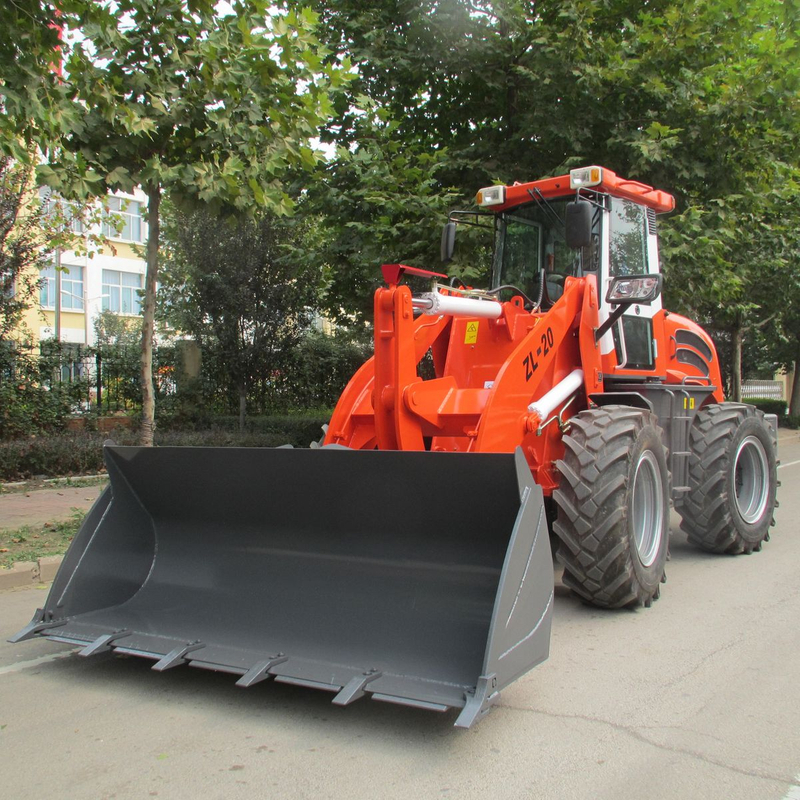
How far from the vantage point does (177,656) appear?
4.24m

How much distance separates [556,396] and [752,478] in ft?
10.9

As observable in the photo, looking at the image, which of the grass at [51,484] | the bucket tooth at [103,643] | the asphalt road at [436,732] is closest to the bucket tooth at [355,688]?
the asphalt road at [436,732]

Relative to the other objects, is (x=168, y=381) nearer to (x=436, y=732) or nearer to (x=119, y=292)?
(x=436, y=732)

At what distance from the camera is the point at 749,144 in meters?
12.2

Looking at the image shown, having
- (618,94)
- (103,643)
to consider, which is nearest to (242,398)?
(618,94)

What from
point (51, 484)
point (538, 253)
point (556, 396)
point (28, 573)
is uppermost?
point (538, 253)

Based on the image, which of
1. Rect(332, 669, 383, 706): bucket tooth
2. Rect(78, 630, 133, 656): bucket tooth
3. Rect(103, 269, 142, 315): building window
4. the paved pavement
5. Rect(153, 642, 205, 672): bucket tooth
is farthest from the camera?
Rect(103, 269, 142, 315): building window

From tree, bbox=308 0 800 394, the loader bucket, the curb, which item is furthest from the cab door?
the curb

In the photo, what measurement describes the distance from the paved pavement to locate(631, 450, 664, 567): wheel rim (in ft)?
18.3

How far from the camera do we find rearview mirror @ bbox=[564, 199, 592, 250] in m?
6.00

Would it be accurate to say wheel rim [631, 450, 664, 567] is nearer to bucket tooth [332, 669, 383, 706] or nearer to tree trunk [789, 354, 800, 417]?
bucket tooth [332, 669, 383, 706]

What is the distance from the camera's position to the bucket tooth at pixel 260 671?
12.9 ft

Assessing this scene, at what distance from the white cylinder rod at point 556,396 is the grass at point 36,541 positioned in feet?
14.0

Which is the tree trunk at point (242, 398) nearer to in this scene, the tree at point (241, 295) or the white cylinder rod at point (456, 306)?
the tree at point (241, 295)
